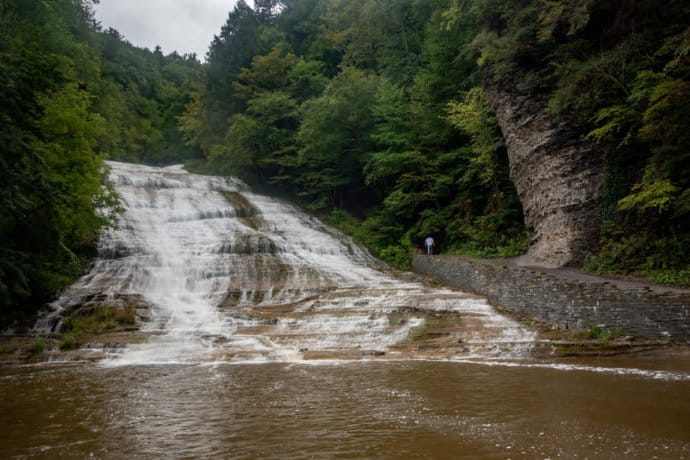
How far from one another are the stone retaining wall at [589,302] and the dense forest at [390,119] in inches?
93.1

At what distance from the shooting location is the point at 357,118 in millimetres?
25797

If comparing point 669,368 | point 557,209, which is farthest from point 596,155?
point 669,368

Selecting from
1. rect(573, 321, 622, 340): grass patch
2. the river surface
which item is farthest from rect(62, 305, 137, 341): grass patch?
rect(573, 321, 622, 340): grass patch

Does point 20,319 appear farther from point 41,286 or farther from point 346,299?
point 346,299

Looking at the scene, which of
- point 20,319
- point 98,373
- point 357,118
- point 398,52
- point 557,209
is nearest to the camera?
point 98,373

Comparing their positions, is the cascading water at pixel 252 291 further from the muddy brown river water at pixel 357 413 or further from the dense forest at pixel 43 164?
the muddy brown river water at pixel 357 413

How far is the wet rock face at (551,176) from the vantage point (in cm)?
1444

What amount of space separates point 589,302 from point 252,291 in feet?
33.6

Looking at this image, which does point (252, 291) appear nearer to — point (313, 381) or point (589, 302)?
point (313, 381)

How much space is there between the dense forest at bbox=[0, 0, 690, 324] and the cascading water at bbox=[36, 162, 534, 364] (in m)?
2.00

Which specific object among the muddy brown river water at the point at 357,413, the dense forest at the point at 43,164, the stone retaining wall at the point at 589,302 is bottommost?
the muddy brown river water at the point at 357,413

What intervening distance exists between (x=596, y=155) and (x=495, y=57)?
15.7ft

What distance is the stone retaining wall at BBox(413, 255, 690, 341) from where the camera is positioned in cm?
900

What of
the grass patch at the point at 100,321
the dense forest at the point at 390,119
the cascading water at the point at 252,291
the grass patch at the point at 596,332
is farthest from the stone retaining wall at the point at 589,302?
the grass patch at the point at 100,321
